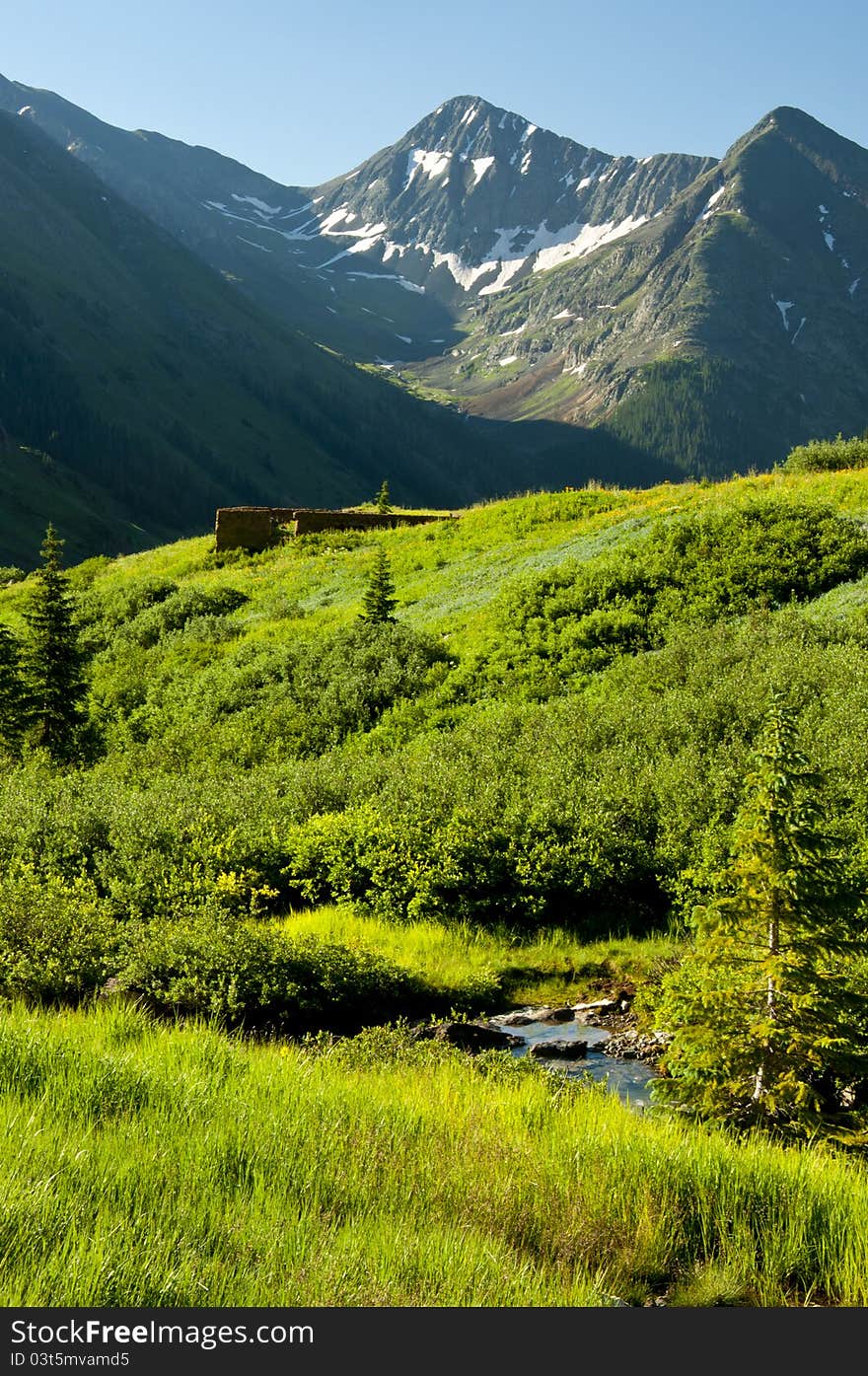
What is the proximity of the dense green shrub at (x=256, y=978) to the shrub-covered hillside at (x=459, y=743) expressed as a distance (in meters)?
0.05

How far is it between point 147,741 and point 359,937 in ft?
47.4

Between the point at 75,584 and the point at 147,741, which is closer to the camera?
the point at 147,741

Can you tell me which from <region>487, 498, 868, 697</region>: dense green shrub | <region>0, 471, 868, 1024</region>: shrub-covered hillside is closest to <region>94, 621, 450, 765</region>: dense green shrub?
<region>0, 471, 868, 1024</region>: shrub-covered hillside

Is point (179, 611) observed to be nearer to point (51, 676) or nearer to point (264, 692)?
point (51, 676)

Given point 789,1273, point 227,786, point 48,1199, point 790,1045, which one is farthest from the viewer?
point 227,786

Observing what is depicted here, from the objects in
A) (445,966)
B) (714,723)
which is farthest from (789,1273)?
(714,723)

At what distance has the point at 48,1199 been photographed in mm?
4578

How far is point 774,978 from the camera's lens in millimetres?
8141

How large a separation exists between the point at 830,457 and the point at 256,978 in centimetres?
3133

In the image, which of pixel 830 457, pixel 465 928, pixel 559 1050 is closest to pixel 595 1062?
pixel 559 1050

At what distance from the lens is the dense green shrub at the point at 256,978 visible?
1107 cm

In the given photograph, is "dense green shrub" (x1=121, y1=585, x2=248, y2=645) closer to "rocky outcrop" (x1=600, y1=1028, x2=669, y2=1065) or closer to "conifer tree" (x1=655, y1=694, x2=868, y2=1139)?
"rocky outcrop" (x1=600, y1=1028, x2=669, y2=1065)

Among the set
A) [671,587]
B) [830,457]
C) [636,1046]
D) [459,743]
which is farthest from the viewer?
[830,457]

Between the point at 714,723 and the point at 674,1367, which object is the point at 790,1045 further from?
the point at 714,723
